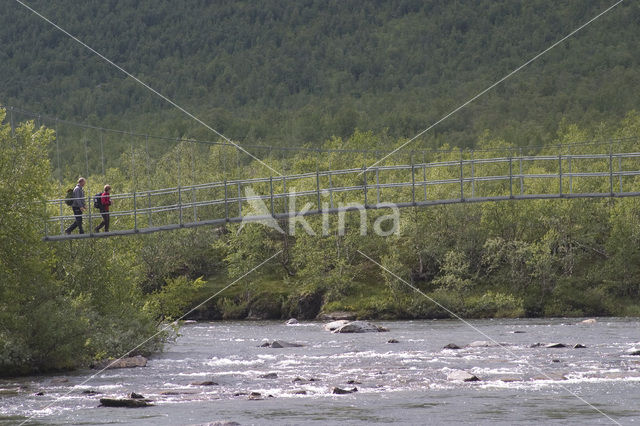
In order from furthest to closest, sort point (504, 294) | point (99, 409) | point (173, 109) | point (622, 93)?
1. point (173, 109)
2. point (622, 93)
3. point (504, 294)
4. point (99, 409)

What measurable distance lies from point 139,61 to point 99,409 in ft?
560

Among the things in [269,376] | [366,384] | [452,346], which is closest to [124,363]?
[269,376]

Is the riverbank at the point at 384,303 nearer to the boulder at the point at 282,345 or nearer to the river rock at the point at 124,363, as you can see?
the boulder at the point at 282,345

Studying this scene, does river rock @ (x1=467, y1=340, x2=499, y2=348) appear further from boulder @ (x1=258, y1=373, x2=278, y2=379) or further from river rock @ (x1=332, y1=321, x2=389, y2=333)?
boulder @ (x1=258, y1=373, x2=278, y2=379)

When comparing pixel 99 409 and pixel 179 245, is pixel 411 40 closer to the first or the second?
pixel 179 245

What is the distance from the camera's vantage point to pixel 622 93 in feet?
450

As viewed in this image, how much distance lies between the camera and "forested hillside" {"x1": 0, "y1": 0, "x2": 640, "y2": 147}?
497ft

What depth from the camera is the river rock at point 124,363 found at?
37.7m

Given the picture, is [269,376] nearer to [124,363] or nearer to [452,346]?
[124,363]

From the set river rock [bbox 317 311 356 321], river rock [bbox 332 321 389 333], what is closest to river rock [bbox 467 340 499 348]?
river rock [bbox 332 321 389 333]

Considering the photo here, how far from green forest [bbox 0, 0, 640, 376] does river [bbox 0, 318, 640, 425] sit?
3506mm

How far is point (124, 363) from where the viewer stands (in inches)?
1501

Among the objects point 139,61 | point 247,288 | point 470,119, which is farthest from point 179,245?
point 139,61

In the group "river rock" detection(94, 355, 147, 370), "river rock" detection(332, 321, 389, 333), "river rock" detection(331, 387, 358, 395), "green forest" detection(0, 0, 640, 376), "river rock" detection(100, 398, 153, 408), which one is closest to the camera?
"river rock" detection(100, 398, 153, 408)
